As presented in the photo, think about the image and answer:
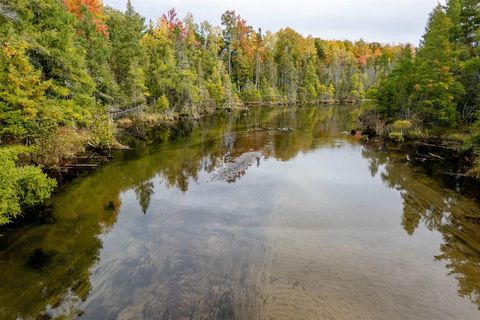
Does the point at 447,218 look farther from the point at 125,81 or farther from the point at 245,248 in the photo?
the point at 125,81

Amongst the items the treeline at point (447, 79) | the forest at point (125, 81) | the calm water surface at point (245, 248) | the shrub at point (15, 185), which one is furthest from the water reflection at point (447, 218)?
the shrub at point (15, 185)

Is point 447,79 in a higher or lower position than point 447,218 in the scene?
Result: higher

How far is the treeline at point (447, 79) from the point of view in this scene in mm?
30203

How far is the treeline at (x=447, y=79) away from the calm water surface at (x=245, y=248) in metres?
13.6

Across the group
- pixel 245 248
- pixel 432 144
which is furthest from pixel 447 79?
pixel 245 248

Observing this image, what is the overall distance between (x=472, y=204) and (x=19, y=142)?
83.9ft

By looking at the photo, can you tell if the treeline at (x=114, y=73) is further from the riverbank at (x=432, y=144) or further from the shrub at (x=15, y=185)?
the riverbank at (x=432, y=144)

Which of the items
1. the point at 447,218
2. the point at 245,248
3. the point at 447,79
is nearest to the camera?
the point at 245,248

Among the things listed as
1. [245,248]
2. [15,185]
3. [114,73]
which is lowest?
[245,248]

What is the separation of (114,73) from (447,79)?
42.9 m

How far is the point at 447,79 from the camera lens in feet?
98.7

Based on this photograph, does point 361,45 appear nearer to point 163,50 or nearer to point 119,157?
point 163,50

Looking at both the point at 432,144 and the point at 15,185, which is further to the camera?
the point at 432,144

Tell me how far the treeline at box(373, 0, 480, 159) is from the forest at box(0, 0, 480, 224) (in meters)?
0.11
